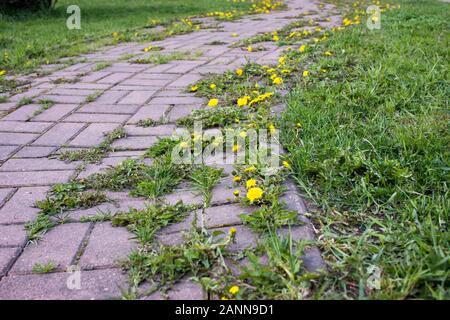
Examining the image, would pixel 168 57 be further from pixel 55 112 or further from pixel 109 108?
pixel 55 112

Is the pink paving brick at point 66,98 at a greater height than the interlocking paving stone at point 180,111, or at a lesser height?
greater

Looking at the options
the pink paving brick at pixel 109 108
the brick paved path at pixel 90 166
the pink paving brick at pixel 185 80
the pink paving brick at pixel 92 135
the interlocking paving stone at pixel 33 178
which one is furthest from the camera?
the pink paving brick at pixel 185 80

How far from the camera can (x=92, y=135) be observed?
9.66 ft

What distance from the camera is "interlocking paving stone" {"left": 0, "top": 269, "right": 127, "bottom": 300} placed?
5.07 ft

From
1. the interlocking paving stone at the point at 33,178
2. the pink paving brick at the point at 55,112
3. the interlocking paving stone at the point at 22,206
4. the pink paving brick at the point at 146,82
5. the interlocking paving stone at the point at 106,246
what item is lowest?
the interlocking paving stone at the point at 106,246

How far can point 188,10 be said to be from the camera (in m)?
9.45

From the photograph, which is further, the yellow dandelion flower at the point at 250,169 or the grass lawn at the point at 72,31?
the grass lawn at the point at 72,31

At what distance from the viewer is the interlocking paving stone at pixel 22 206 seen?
2.03 meters

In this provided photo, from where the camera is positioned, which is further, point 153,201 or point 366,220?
point 153,201

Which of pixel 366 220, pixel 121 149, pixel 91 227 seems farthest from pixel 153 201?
pixel 366 220

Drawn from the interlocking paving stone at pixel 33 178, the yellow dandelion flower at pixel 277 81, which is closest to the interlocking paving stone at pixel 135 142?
the interlocking paving stone at pixel 33 178

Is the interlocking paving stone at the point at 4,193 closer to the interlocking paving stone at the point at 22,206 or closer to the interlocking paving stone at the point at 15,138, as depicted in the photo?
the interlocking paving stone at the point at 22,206

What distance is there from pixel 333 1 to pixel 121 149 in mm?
9514
